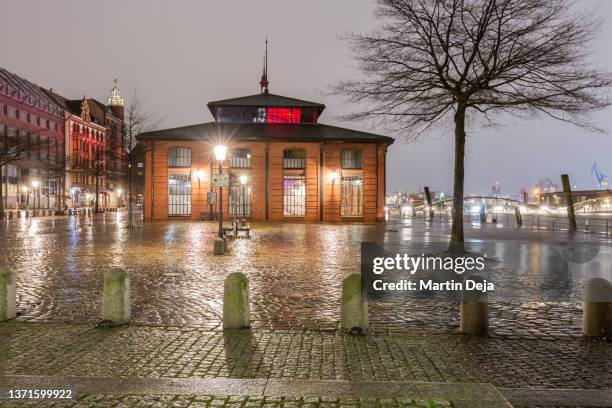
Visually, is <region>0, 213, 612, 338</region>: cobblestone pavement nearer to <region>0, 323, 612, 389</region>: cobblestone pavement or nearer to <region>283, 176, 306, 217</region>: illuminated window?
<region>0, 323, 612, 389</region>: cobblestone pavement

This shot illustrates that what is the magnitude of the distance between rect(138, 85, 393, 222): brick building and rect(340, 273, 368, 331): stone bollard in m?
33.5

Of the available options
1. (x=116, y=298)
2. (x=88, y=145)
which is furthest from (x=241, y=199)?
(x=88, y=145)

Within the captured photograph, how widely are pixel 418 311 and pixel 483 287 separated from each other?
168 cm

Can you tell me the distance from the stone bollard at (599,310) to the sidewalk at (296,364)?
1.14 feet

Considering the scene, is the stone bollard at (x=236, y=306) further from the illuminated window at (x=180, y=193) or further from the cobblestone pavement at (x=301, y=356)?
the illuminated window at (x=180, y=193)

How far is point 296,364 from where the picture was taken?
5.63 meters

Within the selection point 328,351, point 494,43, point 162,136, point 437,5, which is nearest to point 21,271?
point 328,351

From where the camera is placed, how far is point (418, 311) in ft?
27.7

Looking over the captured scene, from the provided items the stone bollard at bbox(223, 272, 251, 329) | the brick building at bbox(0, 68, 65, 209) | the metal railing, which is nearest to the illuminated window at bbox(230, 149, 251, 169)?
the metal railing

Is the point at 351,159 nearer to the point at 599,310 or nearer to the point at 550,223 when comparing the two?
the point at 550,223

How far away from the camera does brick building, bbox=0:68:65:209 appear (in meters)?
68.3

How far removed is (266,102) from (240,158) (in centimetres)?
553

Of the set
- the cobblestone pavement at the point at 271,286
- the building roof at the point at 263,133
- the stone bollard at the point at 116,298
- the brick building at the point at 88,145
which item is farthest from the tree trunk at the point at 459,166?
the brick building at the point at 88,145

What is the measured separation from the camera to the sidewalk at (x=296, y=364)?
482cm
